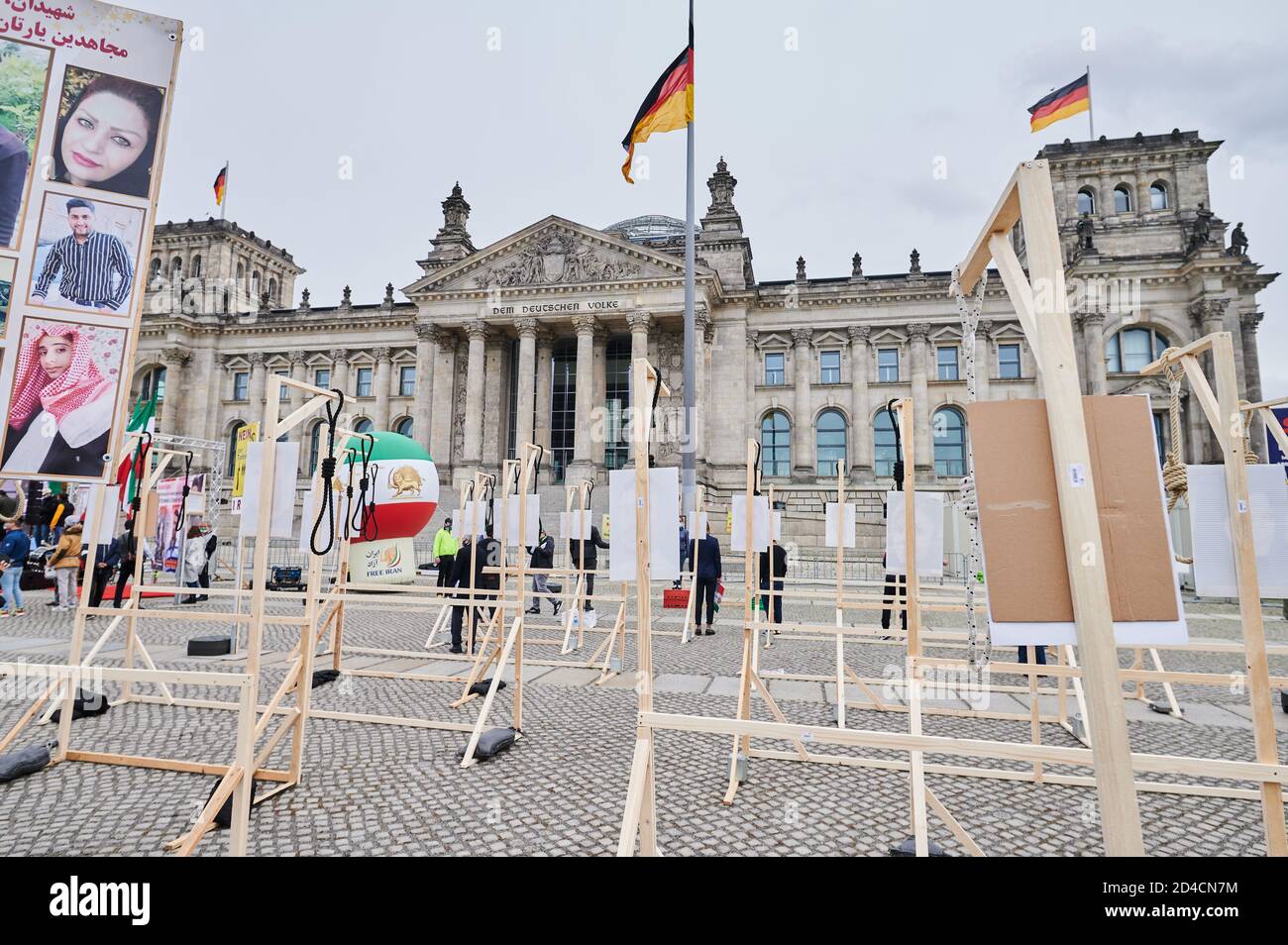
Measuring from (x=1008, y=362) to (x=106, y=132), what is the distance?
4434cm

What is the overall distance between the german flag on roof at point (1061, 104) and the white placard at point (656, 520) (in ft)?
99.9

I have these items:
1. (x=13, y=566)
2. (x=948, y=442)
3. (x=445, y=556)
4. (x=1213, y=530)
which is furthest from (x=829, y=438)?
(x=1213, y=530)

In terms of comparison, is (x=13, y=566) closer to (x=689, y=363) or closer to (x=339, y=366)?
(x=689, y=363)

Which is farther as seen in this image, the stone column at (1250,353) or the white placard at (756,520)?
the stone column at (1250,353)

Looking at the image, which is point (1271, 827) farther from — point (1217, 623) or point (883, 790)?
point (1217, 623)

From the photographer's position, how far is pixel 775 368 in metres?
42.7

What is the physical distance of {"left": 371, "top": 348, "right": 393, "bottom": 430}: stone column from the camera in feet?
154

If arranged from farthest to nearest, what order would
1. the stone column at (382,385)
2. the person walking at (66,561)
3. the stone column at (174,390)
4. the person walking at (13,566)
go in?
the stone column at (174,390) < the stone column at (382,385) < the person walking at (13,566) < the person walking at (66,561)

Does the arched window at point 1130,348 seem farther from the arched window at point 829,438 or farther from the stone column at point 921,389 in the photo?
the arched window at point 829,438

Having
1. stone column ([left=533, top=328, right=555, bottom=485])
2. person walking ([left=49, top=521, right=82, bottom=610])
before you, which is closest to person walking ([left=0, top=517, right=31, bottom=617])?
person walking ([left=49, top=521, right=82, bottom=610])

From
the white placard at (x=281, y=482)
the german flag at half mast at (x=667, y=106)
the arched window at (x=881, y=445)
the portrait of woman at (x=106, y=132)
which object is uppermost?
the german flag at half mast at (x=667, y=106)

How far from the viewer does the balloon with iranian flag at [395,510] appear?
16.0 m

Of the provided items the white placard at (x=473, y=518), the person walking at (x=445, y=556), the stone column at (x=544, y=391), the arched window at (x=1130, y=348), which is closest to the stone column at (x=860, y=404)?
the arched window at (x=1130, y=348)
